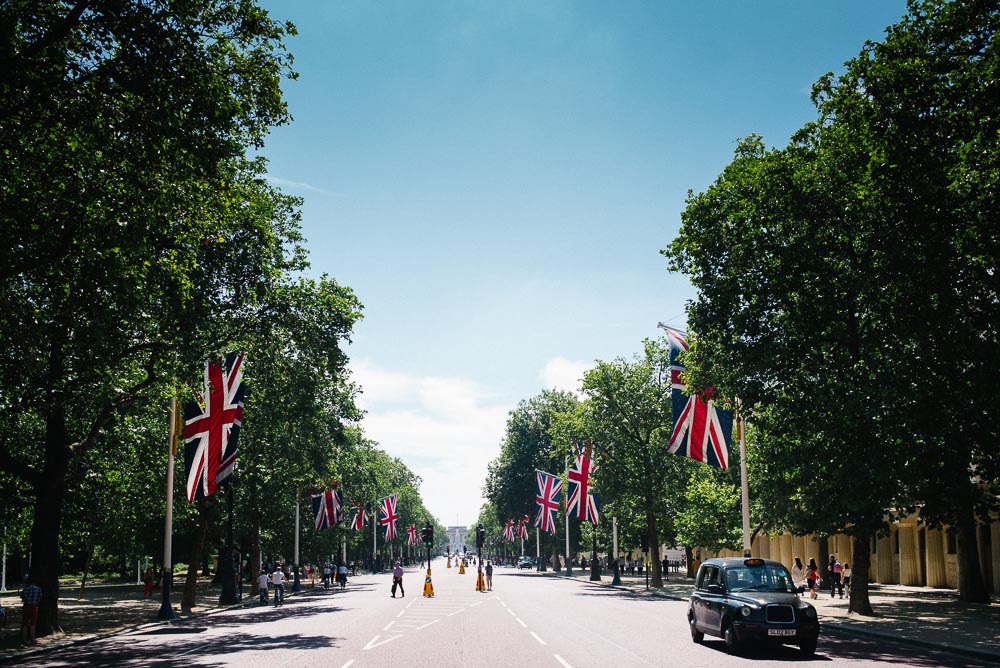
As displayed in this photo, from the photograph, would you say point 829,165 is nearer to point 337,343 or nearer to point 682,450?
point 682,450

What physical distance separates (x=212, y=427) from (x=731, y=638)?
61.6 feet

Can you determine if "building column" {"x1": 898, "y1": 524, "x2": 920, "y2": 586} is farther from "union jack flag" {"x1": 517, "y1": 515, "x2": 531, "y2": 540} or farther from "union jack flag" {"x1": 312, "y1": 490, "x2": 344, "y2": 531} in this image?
"union jack flag" {"x1": 517, "y1": 515, "x2": 531, "y2": 540}

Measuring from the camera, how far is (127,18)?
1599 cm

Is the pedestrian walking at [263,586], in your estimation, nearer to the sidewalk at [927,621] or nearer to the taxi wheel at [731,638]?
the sidewalk at [927,621]

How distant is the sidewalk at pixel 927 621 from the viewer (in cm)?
1983

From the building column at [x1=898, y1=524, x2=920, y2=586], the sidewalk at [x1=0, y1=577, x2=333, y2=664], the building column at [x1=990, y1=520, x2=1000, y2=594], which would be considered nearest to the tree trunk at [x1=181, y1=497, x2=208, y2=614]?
the sidewalk at [x1=0, y1=577, x2=333, y2=664]

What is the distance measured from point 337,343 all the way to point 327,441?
51.8ft

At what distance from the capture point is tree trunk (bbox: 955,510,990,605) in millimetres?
33906

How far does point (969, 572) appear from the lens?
1355 inches

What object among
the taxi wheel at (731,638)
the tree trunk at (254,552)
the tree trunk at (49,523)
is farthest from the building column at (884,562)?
the tree trunk at (49,523)

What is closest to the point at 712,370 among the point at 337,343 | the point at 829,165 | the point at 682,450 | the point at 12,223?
the point at 682,450

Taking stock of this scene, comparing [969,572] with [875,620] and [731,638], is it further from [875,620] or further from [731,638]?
[731,638]

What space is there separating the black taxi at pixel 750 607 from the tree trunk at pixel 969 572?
1853 cm

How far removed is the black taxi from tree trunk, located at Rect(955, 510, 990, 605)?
18.5 metres
